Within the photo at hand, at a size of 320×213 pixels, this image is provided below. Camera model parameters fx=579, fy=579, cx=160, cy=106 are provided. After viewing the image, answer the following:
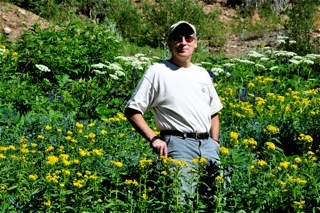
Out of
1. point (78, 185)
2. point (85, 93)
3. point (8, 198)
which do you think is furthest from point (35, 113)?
point (78, 185)

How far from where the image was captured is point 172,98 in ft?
12.3

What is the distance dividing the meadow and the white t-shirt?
0.27m

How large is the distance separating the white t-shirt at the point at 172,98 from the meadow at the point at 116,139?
0.27 meters

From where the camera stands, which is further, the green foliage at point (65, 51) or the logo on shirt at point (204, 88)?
the green foliage at point (65, 51)

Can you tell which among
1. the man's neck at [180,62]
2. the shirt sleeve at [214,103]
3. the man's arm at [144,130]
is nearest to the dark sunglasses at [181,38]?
the man's neck at [180,62]

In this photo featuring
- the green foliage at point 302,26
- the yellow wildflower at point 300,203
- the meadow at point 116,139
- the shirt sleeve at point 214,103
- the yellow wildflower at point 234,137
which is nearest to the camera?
the yellow wildflower at point 300,203

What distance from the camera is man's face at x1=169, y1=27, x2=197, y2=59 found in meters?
3.78

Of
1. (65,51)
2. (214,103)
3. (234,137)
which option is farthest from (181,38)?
(65,51)

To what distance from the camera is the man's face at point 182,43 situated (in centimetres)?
378

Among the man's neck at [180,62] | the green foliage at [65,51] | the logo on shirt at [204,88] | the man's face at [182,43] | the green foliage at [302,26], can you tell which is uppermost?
the man's face at [182,43]

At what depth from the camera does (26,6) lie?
575 inches

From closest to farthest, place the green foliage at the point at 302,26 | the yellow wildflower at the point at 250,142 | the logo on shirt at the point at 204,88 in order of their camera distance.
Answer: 1. the yellow wildflower at the point at 250,142
2. the logo on shirt at the point at 204,88
3. the green foliage at the point at 302,26

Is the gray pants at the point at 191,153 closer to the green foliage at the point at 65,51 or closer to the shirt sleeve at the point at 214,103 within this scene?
the shirt sleeve at the point at 214,103

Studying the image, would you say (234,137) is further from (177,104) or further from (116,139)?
(116,139)
